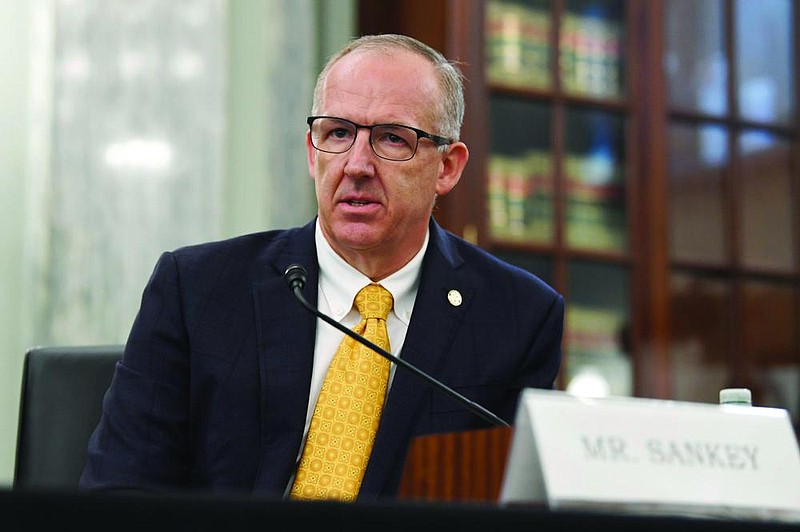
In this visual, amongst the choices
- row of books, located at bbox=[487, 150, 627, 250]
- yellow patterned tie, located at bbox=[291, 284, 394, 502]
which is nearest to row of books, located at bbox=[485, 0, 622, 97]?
row of books, located at bbox=[487, 150, 627, 250]

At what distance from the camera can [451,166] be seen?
226cm

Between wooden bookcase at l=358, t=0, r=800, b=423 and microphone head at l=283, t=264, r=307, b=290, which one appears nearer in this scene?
microphone head at l=283, t=264, r=307, b=290

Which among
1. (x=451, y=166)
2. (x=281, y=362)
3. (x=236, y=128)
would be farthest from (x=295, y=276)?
(x=236, y=128)

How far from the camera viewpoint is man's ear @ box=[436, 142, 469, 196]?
2230 millimetres

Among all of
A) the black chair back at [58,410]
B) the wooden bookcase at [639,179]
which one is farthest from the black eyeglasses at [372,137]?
the wooden bookcase at [639,179]

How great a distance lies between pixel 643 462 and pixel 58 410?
1.14 meters

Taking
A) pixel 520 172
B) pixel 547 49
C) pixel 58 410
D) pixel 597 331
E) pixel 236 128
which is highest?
pixel 547 49

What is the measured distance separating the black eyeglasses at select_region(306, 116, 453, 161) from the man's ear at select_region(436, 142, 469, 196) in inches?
5.8

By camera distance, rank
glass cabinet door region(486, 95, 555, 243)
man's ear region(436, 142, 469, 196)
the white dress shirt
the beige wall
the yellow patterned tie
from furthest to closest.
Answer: glass cabinet door region(486, 95, 555, 243), the beige wall, man's ear region(436, 142, 469, 196), the white dress shirt, the yellow patterned tie

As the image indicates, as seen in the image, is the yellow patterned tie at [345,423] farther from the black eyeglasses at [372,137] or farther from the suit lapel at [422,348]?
the black eyeglasses at [372,137]

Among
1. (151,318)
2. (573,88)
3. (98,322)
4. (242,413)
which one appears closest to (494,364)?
(242,413)

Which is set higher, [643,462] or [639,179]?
[639,179]

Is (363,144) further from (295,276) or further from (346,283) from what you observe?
(295,276)

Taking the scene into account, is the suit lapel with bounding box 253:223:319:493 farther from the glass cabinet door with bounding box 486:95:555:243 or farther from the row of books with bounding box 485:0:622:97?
the row of books with bounding box 485:0:622:97
